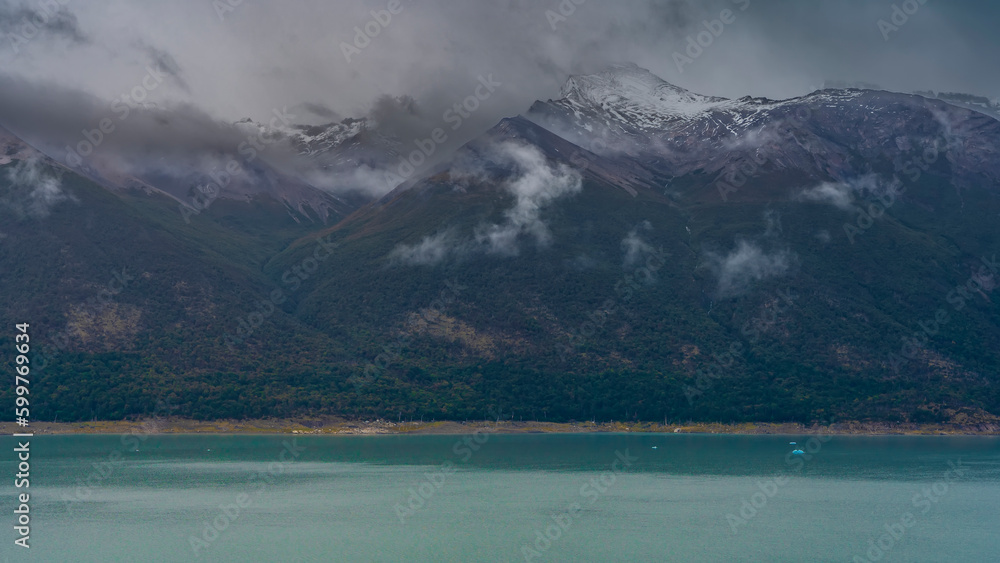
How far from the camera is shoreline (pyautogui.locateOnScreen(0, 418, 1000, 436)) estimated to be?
157250 mm

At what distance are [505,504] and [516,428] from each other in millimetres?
84796

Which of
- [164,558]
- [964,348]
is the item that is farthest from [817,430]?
[164,558]

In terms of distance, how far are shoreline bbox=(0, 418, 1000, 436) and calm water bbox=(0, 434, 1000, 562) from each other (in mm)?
19259

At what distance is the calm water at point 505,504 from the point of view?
64688mm

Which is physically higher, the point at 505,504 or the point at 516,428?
the point at 516,428

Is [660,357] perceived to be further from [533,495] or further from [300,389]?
[533,495]

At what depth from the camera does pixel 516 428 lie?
168 metres

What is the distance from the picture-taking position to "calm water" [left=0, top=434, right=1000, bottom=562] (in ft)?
212

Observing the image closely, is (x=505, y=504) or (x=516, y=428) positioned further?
(x=516, y=428)

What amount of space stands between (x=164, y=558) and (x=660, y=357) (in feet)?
434

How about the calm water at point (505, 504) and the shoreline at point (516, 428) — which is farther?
the shoreline at point (516, 428)

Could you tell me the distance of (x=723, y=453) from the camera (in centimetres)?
13425

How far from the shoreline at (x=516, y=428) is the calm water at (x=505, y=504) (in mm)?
19259

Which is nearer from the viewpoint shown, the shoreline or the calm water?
the calm water
